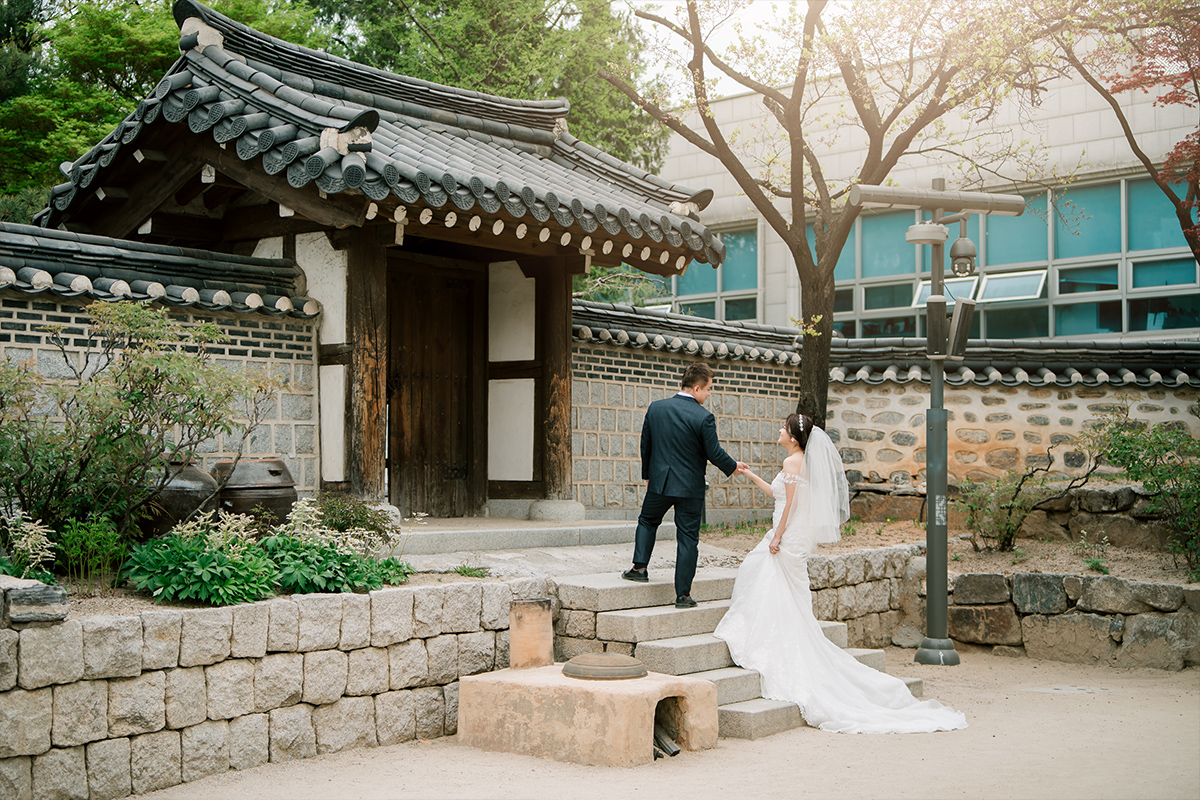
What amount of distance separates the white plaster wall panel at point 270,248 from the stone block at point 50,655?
15.1ft

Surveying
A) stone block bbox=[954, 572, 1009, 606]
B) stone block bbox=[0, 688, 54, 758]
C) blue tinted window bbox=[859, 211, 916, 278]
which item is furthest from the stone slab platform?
blue tinted window bbox=[859, 211, 916, 278]

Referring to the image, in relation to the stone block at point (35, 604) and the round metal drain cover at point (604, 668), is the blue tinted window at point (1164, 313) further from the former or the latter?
the stone block at point (35, 604)

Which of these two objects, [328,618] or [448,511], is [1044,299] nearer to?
[448,511]

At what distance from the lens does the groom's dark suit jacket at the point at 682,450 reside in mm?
7328

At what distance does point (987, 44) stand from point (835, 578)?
16.7 feet

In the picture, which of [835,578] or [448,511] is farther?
[448,511]

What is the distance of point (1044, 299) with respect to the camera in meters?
15.9

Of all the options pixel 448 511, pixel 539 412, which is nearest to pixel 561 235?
pixel 539 412

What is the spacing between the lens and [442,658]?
6652 millimetres

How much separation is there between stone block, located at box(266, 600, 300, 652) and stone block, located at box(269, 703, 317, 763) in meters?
0.35

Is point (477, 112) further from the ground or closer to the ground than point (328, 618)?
further from the ground

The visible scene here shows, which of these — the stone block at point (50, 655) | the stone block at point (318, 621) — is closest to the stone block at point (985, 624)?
the stone block at point (318, 621)

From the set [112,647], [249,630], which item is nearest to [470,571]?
[249,630]

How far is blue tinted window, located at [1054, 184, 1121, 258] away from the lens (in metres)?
15.4
